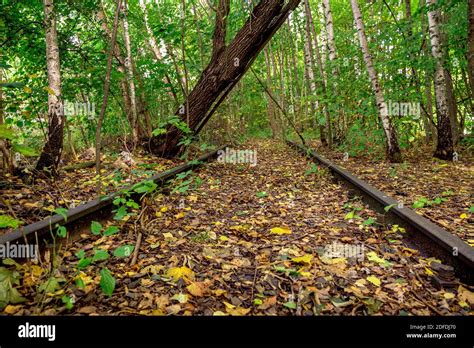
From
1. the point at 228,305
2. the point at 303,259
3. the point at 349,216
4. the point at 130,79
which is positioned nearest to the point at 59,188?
the point at 228,305

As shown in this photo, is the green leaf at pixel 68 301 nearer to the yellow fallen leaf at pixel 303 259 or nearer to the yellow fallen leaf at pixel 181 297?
the yellow fallen leaf at pixel 181 297

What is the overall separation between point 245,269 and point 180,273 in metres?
0.57

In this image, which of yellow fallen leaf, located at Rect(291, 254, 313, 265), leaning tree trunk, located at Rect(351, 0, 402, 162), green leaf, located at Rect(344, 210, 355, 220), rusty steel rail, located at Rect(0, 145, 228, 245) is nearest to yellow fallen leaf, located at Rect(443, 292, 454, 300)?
yellow fallen leaf, located at Rect(291, 254, 313, 265)

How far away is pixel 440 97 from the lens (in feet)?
22.0

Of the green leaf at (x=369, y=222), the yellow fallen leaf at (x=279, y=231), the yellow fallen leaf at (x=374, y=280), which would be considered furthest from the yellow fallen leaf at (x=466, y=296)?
the yellow fallen leaf at (x=279, y=231)

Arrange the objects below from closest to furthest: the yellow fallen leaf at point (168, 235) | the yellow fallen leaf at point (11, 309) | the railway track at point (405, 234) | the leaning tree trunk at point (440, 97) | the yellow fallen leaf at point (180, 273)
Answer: the yellow fallen leaf at point (11, 309)
the railway track at point (405, 234)
the yellow fallen leaf at point (180, 273)
the yellow fallen leaf at point (168, 235)
the leaning tree trunk at point (440, 97)

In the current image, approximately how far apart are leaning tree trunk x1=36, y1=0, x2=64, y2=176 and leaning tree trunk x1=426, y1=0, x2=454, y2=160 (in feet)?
25.3

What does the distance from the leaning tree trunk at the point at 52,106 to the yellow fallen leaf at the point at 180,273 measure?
348 centimetres

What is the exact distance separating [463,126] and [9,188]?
1241cm

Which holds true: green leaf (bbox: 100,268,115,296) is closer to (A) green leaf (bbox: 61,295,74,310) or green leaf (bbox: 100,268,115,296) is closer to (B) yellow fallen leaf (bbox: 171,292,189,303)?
(A) green leaf (bbox: 61,295,74,310)

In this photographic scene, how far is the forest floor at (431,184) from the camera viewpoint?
3283mm

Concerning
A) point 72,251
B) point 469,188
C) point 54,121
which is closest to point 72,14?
point 54,121

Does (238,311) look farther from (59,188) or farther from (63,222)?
(59,188)

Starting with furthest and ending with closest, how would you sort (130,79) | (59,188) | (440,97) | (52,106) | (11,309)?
(130,79) → (440,97) → (52,106) → (59,188) → (11,309)
